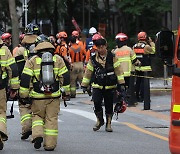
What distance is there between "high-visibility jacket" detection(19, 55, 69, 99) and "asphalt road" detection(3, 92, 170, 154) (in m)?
0.89

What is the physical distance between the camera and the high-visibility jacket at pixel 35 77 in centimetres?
1150

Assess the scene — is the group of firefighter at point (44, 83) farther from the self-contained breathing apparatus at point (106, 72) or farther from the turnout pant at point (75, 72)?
the turnout pant at point (75, 72)

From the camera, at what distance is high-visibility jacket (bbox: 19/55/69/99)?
11.5 m

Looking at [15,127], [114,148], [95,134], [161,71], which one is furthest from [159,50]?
[161,71]

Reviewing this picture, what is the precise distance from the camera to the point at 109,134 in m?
13.8

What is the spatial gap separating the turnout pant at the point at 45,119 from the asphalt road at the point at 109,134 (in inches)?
10.7

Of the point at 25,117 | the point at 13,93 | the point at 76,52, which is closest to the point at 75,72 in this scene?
the point at 76,52

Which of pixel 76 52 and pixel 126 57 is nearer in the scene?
pixel 126 57

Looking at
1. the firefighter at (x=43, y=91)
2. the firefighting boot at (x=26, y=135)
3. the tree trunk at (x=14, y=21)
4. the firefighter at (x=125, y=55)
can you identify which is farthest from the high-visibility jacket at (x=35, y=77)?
the tree trunk at (x=14, y=21)

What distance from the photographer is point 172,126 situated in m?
8.26

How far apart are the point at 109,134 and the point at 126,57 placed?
5.52 metres

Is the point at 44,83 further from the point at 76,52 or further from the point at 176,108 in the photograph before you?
the point at 76,52

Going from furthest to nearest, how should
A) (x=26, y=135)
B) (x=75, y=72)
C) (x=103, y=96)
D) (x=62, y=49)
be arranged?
(x=75, y=72), (x=62, y=49), (x=103, y=96), (x=26, y=135)

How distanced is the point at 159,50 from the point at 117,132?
5.88 metres
